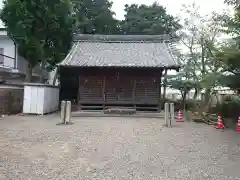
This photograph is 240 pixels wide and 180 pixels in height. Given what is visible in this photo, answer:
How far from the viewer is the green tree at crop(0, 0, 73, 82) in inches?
755

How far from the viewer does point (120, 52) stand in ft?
71.3

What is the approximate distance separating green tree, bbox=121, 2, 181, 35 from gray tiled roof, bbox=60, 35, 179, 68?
36.9ft

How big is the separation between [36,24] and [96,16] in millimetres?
12568

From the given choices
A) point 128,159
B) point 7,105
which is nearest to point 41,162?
point 128,159

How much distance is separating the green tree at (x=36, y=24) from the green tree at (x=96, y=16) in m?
8.81

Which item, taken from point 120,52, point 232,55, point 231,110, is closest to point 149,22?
point 120,52

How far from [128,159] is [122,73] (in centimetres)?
1251

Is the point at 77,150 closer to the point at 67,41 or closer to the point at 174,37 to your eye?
the point at 67,41

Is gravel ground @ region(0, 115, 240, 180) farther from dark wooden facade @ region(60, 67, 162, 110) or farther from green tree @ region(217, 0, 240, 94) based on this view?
dark wooden facade @ region(60, 67, 162, 110)

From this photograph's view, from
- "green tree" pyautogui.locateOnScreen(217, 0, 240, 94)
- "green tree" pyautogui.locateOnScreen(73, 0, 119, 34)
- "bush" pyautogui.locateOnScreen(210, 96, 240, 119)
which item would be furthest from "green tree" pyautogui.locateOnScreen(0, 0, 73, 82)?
"green tree" pyautogui.locateOnScreen(217, 0, 240, 94)

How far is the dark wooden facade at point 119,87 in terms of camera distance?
19422mm

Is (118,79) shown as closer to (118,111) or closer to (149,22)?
(118,111)

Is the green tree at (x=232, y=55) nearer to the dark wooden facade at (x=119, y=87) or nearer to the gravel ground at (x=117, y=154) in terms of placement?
the gravel ground at (x=117, y=154)

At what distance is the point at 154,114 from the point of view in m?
18.0
